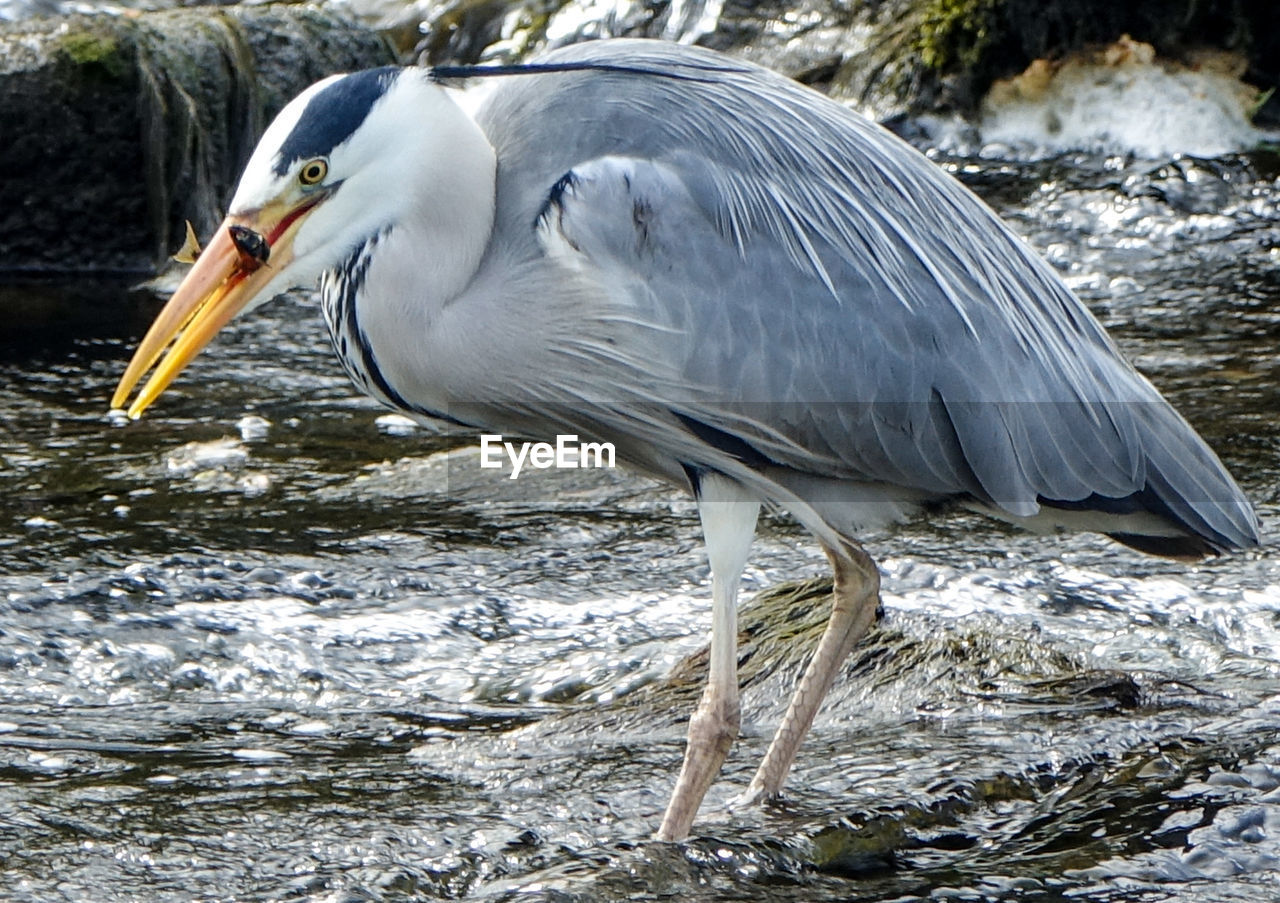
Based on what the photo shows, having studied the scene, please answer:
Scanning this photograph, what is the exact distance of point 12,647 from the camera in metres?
4.38

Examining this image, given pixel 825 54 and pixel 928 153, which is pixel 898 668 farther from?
pixel 825 54

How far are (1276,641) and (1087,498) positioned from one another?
0.87 metres

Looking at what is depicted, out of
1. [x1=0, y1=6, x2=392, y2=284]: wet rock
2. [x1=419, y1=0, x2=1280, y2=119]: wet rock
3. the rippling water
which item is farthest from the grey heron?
[x1=419, y1=0, x2=1280, y2=119]: wet rock

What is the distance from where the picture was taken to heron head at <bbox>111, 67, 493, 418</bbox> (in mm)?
3160

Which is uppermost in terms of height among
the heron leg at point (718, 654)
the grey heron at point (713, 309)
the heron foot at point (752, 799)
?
the grey heron at point (713, 309)

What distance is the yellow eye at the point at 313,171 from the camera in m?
3.16

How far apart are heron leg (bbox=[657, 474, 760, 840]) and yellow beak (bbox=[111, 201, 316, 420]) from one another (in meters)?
1.01

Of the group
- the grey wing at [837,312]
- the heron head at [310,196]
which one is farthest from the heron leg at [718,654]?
the heron head at [310,196]

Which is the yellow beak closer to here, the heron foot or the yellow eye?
the yellow eye

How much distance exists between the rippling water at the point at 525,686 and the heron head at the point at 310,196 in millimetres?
938

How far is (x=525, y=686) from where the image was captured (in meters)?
4.30

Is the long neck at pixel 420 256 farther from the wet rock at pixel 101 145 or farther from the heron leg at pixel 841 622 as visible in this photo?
the wet rock at pixel 101 145

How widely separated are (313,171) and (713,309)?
2.65 ft

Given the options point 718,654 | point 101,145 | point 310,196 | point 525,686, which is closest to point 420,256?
point 310,196
